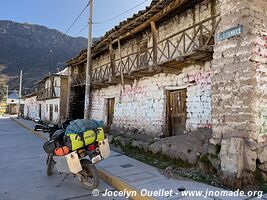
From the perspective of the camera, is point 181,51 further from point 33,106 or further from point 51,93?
point 33,106

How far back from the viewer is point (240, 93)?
15.4 feet

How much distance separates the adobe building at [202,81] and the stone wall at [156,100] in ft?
A: 0.11

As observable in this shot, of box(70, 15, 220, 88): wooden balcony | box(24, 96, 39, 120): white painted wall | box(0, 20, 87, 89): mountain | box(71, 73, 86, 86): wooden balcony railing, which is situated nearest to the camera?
box(70, 15, 220, 88): wooden balcony

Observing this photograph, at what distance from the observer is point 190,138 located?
633 centimetres

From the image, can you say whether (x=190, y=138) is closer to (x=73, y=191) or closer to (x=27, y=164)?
(x=73, y=191)

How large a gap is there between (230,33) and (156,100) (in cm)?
554

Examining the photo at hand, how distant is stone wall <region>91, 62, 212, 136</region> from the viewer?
7.78 metres

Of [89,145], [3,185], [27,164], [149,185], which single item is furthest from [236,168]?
[27,164]

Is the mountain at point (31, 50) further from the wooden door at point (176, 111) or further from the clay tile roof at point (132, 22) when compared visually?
the wooden door at point (176, 111)

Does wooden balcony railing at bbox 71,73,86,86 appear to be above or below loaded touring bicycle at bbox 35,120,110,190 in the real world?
above

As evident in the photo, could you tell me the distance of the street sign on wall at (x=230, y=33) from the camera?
4770mm

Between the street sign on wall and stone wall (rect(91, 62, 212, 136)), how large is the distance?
247 centimetres

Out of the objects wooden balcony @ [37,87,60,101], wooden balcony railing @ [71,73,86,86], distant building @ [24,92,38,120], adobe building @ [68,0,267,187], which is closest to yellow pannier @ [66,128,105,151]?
adobe building @ [68,0,267,187]

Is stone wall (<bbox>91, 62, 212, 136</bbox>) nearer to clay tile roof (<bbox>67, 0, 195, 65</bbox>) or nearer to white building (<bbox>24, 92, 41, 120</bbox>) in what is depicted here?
clay tile roof (<bbox>67, 0, 195, 65</bbox>)
